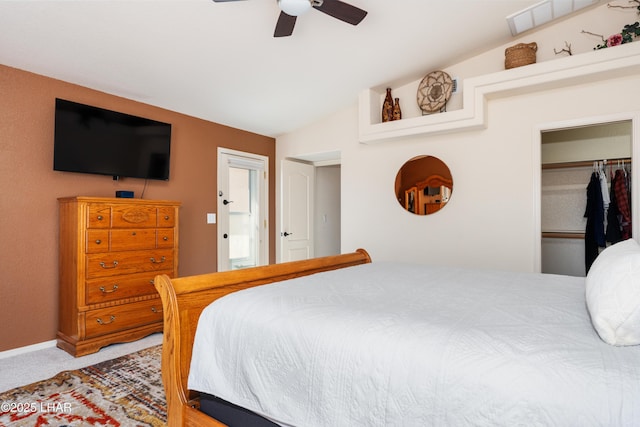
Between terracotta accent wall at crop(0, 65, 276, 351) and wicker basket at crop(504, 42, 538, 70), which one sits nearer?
terracotta accent wall at crop(0, 65, 276, 351)

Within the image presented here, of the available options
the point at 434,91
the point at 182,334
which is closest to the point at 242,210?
the point at 434,91

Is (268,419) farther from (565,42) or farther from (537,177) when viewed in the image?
(565,42)

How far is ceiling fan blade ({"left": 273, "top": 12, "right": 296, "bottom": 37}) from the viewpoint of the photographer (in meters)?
2.33

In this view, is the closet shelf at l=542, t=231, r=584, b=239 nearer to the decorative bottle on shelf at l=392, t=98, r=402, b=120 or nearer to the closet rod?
the closet rod

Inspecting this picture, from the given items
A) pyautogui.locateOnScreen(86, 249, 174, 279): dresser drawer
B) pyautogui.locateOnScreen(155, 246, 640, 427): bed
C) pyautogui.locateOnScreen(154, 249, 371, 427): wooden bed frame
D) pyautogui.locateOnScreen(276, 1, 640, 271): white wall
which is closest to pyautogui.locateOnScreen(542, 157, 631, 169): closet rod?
pyautogui.locateOnScreen(276, 1, 640, 271): white wall

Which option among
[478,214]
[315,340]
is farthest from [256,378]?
[478,214]

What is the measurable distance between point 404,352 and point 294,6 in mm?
2025

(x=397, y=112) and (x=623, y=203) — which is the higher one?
(x=397, y=112)

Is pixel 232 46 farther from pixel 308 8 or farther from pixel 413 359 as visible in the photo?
pixel 413 359

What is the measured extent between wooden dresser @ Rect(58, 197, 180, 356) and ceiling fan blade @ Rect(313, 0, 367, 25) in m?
2.24

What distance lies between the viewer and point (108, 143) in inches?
131

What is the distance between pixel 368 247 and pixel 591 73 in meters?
2.68

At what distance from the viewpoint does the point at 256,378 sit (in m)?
1.30

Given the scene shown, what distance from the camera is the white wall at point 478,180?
3.23 m
